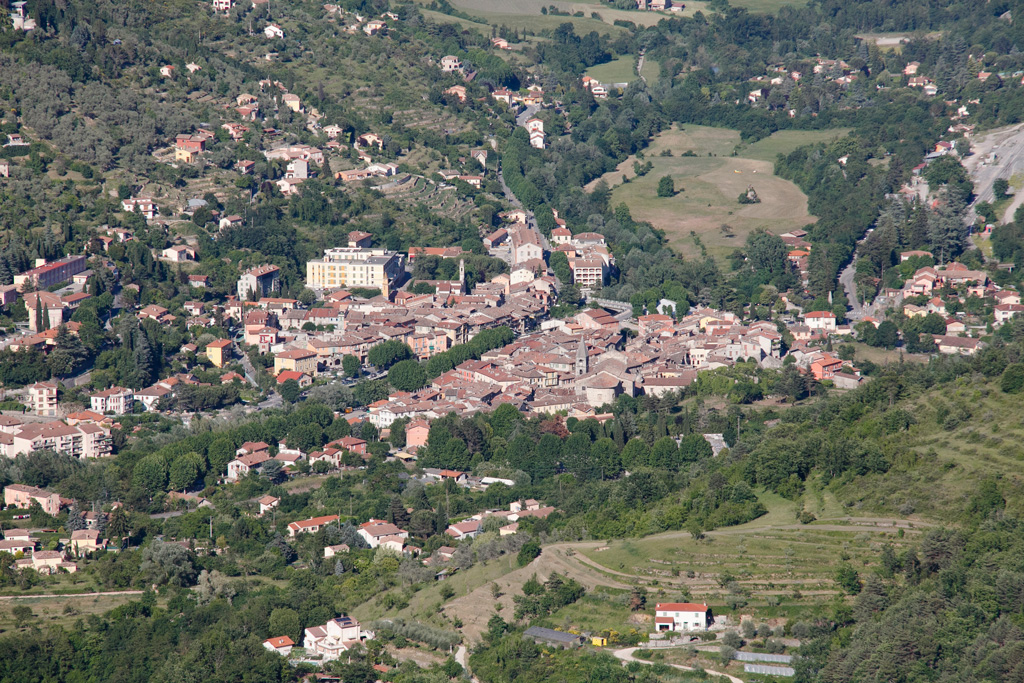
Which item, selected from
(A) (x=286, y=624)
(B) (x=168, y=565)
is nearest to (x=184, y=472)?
(B) (x=168, y=565)

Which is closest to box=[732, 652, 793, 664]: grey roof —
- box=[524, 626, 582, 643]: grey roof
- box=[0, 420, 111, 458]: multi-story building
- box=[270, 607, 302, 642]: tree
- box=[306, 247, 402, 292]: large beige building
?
box=[524, 626, 582, 643]: grey roof

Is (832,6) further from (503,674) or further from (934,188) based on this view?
(503,674)

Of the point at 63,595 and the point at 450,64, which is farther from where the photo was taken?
the point at 450,64

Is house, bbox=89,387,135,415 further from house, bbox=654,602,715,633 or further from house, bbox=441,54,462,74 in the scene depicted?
house, bbox=441,54,462,74

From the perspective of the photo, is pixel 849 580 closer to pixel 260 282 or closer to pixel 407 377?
pixel 407 377

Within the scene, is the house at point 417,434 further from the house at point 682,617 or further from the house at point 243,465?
the house at point 682,617
